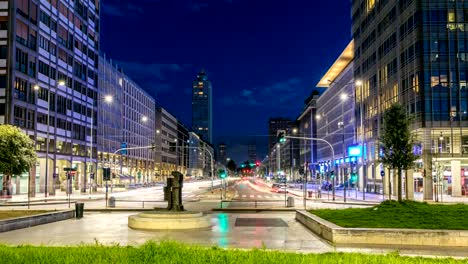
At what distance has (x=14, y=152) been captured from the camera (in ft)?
155

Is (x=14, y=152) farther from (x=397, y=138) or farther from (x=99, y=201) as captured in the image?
(x=397, y=138)

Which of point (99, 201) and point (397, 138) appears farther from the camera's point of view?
point (99, 201)

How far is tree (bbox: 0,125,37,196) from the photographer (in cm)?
4588

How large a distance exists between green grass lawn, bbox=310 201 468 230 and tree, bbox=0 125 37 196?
31.2m

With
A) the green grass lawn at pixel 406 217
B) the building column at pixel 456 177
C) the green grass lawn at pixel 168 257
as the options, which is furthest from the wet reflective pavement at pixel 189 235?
the building column at pixel 456 177

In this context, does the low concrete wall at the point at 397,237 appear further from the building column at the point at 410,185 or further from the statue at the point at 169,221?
the building column at the point at 410,185

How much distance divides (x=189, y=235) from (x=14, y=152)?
30.3 m

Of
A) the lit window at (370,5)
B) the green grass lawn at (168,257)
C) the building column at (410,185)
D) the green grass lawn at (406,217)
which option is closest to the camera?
the green grass lawn at (168,257)

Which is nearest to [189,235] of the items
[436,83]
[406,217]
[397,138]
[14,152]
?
[406,217]

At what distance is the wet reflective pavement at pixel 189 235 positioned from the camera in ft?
66.2

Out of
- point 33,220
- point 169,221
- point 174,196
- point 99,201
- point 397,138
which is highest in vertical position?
point 397,138

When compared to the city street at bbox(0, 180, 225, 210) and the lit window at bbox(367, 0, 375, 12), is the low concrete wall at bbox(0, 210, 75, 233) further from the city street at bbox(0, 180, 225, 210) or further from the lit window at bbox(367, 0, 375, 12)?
the lit window at bbox(367, 0, 375, 12)

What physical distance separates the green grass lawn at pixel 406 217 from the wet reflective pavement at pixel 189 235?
2000 millimetres

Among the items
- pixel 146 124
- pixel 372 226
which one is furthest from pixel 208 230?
pixel 146 124
